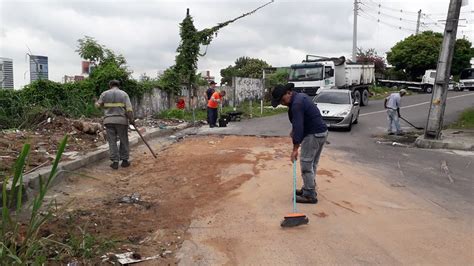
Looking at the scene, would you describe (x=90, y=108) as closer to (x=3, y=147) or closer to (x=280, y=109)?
(x=3, y=147)

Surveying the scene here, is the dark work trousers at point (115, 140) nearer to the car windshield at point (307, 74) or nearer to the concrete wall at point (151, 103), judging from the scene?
the concrete wall at point (151, 103)

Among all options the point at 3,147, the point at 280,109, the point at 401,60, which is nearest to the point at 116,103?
the point at 3,147

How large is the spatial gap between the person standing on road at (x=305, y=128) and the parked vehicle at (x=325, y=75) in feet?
48.9

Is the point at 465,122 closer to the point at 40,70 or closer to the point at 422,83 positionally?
the point at 40,70

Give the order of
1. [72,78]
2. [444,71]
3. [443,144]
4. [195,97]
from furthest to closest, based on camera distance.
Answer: [195,97], [72,78], [444,71], [443,144]

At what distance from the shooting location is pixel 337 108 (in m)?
14.9

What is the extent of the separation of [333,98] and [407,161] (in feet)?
20.6

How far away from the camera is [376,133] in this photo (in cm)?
1466

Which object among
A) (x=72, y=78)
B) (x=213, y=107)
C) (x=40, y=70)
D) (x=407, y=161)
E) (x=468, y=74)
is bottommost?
(x=407, y=161)

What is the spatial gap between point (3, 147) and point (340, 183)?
239 inches

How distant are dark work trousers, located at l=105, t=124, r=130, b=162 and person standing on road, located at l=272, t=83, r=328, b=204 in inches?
150

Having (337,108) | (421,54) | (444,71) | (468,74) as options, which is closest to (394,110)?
(337,108)

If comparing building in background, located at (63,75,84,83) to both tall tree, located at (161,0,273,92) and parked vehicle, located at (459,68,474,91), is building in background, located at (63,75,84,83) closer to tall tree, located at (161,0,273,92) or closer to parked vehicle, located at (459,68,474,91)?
tall tree, located at (161,0,273,92)

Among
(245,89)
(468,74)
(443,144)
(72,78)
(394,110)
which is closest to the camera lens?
(443,144)
